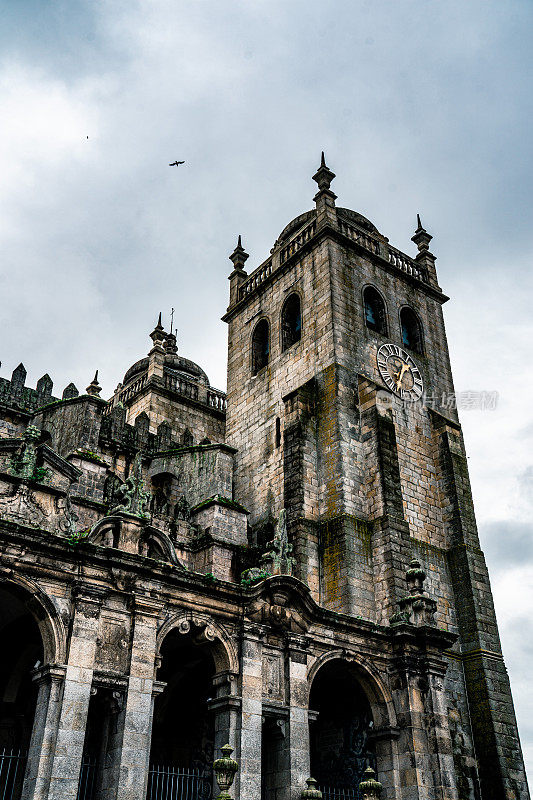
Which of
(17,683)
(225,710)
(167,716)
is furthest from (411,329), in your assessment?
(17,683)

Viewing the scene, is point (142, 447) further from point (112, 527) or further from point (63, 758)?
point (63, 758)

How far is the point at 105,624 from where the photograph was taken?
42.7 ft

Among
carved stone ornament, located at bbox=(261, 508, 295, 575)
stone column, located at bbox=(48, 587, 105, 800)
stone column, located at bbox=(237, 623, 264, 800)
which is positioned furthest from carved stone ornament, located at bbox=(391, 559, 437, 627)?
→ stone column, located at bbox=(48, 587, 105, 800)

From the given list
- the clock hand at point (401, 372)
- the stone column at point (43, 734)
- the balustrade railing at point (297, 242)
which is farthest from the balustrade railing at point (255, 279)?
the stone column at point (43, 734)

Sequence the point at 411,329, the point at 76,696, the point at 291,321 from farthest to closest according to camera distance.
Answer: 1. the point at 411,329
2. the point at 291,321
3. the point at 76,696

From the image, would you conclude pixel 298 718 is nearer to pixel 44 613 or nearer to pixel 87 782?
pixel 87 782

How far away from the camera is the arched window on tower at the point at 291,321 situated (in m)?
29.1

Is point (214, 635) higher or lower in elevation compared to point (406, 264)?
lower

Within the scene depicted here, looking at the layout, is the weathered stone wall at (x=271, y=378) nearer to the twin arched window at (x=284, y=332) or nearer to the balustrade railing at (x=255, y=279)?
the twin arched window at (x=284, y=332)

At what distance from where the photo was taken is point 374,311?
1151 inches

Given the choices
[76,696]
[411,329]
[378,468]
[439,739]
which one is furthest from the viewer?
[411,329]

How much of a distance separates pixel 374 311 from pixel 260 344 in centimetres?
515

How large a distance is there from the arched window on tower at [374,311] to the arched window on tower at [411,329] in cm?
160

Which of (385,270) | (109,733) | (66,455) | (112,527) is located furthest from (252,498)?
(109,733)
